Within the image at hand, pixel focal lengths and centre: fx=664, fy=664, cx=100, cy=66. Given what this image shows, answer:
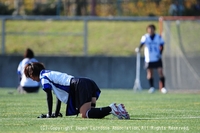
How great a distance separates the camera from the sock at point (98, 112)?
11.5m

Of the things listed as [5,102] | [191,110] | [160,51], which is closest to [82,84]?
[191,110]

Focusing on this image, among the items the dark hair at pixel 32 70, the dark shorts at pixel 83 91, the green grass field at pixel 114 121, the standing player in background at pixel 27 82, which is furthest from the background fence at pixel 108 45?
the dark hair at pixel 32 70

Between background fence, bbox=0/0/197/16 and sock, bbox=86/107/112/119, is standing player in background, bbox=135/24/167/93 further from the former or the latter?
sock, bbox=86/107/112/119

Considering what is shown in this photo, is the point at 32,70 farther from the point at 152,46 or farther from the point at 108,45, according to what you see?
the point at 108,45

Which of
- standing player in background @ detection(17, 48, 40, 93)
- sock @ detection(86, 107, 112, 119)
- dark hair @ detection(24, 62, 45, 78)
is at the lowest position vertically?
standing player in background @ detection(17, 48, 40, 93)

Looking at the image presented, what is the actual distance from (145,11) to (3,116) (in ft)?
61.9

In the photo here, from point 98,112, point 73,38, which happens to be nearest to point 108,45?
point 73,38

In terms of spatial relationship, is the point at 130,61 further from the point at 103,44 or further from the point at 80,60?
the point at 103,44

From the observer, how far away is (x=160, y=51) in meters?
22.6

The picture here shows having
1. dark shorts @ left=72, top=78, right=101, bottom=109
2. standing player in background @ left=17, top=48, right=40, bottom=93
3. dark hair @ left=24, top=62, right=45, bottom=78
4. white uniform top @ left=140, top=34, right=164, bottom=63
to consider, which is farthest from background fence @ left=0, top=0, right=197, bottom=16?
dark shorts @ left=72, top=78, right=101, bottom=109

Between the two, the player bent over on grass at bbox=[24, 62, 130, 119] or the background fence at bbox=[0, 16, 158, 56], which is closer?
the player bent over on grass at bbox=[24, 62, 130, 119]

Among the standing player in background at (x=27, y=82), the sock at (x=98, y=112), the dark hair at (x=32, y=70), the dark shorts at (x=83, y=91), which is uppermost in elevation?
the dark hair at (x=32, y=70)

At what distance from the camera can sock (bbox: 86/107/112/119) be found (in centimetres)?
1154

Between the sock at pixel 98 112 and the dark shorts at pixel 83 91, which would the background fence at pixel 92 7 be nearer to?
the dark shorts at pixel 83 91
